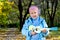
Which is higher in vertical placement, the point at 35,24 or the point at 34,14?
the point at 34,14

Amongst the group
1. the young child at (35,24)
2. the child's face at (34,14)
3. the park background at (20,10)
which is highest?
the child's face at (34,14)

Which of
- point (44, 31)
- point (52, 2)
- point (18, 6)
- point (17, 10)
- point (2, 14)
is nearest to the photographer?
point (44, 31)

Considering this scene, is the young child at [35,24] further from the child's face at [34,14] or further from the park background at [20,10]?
the park background at [20,10]

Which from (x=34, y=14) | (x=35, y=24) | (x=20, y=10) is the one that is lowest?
(x=20, y=10)

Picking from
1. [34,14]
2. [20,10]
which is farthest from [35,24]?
[20,10]

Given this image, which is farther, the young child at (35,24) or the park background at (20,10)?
the park background at (20,10)

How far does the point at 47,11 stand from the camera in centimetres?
2214

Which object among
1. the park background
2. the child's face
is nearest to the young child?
the child's face

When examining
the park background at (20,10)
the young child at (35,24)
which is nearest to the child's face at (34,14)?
the young child at (35,24)

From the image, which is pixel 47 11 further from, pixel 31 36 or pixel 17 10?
pixel 31 36

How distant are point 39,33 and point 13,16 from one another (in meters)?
18.8

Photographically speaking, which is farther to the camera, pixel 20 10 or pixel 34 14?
pixel 20 10

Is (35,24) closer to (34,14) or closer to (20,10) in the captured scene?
(34,14)

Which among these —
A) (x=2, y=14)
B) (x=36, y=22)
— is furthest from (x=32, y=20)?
(x=2, y=14)
